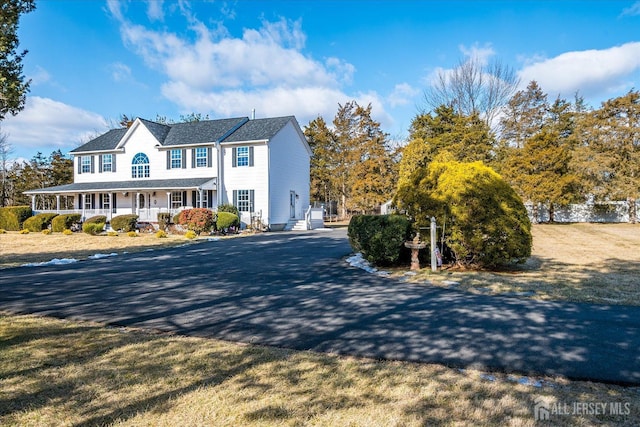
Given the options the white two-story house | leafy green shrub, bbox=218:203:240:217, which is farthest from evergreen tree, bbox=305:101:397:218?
leafy green shrub, bbox=218:203:240:217

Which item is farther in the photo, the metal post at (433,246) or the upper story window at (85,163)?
the upper story window at (85,163)

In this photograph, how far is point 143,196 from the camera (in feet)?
89.0

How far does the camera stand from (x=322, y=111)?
46.1 m

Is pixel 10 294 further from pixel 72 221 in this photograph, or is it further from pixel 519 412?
pixel 72 221

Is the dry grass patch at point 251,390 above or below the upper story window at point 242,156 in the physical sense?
below

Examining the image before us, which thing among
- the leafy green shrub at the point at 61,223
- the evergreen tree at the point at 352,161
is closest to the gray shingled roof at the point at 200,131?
the leafy green shrub at the point at 61,223

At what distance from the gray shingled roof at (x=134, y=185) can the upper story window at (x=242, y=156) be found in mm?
2259

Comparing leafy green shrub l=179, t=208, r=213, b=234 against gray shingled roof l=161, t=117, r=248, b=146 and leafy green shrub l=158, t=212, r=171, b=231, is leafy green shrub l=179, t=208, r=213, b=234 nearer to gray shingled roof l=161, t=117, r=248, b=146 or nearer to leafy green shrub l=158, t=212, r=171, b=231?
leafy green shrub l=158, t=212, r=171, b=231

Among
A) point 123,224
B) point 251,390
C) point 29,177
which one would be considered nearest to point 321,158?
point 123,224

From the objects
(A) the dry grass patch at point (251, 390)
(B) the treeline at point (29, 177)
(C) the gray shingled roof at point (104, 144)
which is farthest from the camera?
(B) the treeline at point (29, 177)

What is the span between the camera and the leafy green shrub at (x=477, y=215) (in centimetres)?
874

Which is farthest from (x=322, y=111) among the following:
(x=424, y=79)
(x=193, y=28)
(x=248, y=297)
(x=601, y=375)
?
(x=601, y=375)

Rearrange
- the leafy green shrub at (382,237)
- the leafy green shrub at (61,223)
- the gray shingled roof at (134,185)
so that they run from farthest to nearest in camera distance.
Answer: the gray shingled roof at (134,185) → the leafy green shrub at (61,223) → the leafy green shrub at (382,237)

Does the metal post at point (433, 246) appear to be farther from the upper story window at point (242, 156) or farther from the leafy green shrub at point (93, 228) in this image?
the leafy green shrub at point (93, 228)
